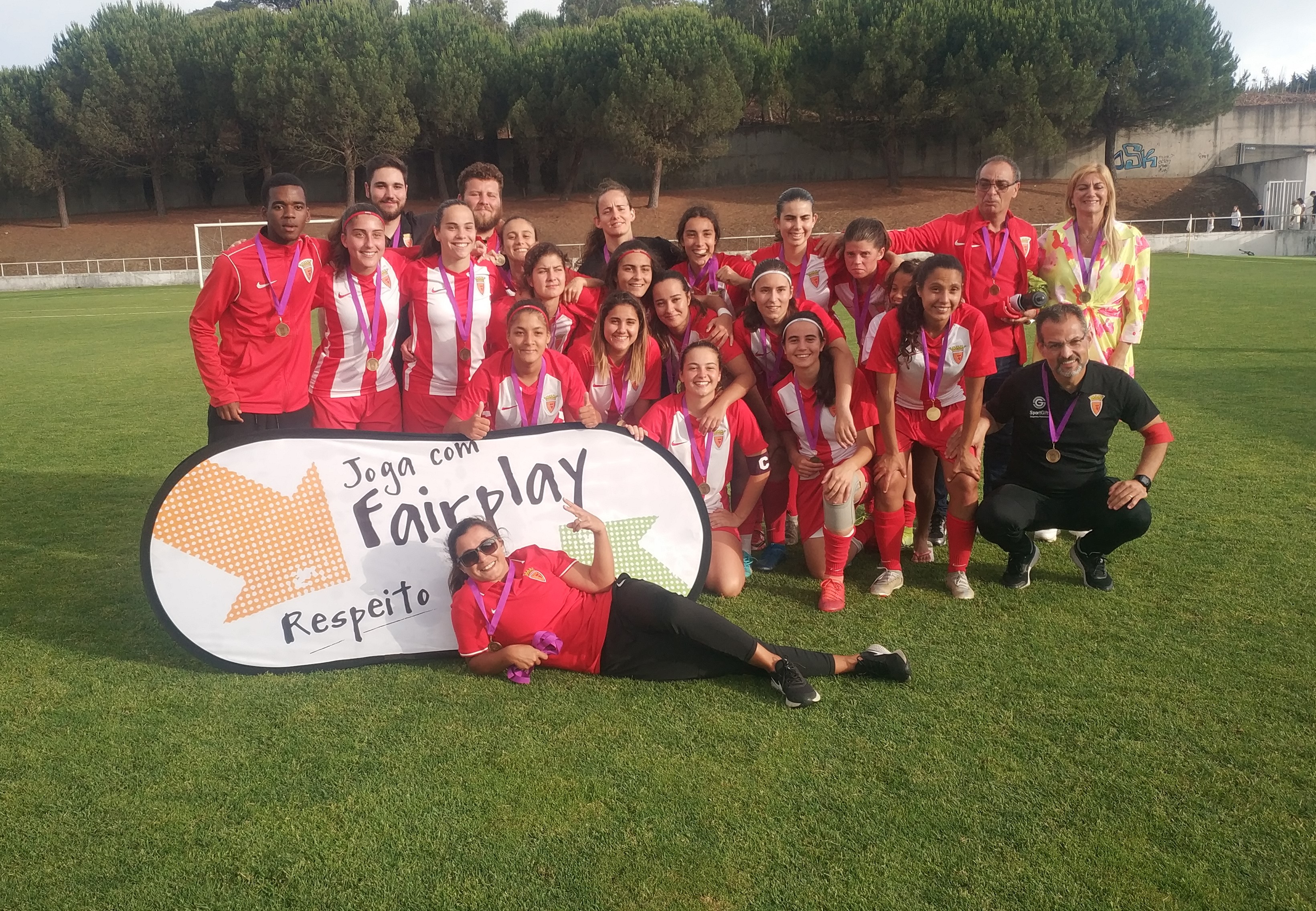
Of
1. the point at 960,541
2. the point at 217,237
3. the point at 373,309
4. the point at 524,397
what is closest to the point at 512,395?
the point at 524,397

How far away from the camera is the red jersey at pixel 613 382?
187 inches

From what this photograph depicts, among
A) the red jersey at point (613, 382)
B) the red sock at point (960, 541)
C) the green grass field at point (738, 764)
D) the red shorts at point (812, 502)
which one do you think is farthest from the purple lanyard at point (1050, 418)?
the red jersey at point (613, 382)

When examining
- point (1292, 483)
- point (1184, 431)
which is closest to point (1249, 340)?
point (1184, 431)

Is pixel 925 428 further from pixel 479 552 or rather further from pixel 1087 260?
pixel 479 552

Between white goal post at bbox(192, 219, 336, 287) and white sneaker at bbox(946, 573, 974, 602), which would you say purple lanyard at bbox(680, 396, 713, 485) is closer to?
white sneaker at bbox(946, 573, 974, 602)

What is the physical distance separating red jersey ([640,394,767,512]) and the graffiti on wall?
4891cm

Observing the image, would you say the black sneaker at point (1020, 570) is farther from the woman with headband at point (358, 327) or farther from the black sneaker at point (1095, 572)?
the woman with headband at point (358, 327)

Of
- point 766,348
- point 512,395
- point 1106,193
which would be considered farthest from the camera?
point 766,348

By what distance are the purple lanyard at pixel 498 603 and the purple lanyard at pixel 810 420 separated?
6.13ft

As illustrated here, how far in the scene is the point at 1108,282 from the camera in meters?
5.05

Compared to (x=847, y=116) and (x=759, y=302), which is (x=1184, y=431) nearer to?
(x=759, y=302)

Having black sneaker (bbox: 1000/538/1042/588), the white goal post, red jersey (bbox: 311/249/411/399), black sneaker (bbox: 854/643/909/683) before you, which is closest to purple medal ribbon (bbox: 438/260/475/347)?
red jersey (bbox: 311/249/411/399)

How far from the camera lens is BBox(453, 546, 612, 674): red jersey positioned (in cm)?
358

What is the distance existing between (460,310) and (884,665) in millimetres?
2706
